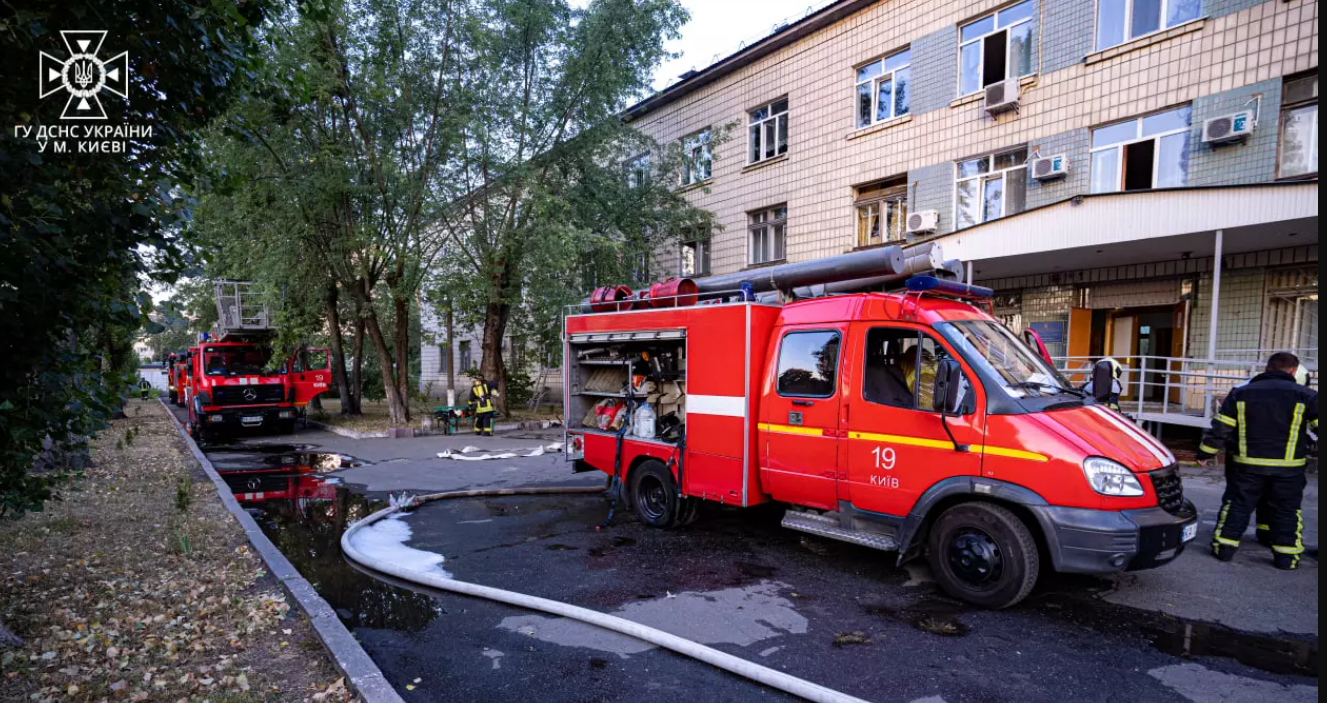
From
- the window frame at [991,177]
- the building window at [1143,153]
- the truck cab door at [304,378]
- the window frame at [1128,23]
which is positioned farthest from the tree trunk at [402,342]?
the window frame at [1128,23]

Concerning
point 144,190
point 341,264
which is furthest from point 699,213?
point 144,190

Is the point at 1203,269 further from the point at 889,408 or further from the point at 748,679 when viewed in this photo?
the point at 748,679

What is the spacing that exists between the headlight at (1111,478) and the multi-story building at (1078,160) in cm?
683

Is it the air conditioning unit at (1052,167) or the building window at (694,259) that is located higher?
the air conditioning unit at (1052,167)

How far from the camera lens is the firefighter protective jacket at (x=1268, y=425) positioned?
5207mm

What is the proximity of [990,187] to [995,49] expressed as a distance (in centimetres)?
288

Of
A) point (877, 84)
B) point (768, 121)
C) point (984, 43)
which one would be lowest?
point (768, 121)

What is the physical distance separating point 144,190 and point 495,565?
383 cm

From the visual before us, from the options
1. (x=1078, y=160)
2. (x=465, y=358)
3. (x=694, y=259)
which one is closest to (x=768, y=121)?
(x=694, y=259)

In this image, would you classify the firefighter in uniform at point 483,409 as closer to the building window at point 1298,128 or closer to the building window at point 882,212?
the building window at point 882,212

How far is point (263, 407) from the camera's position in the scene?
51.3ft

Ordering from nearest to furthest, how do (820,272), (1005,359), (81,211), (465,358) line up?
(81,211) → (1005,359) → (820,272) → (465,358)

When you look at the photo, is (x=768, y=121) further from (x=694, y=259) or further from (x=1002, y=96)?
(x=1002, y=96)

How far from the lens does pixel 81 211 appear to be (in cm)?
303
